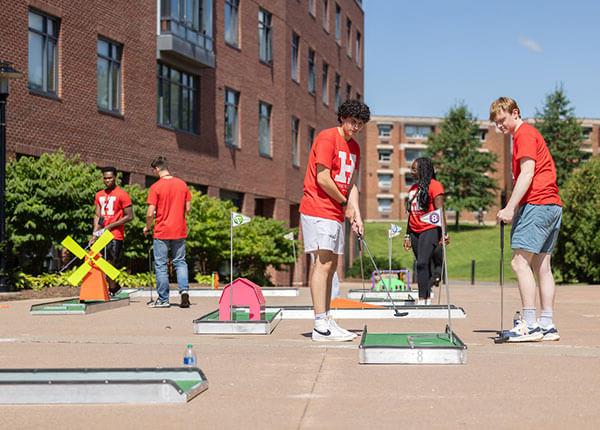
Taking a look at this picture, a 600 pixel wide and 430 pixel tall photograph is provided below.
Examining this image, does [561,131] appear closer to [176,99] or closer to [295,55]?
[295,55]

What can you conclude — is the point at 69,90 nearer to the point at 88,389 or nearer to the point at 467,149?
the point at 88,389

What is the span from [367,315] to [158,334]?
302cm

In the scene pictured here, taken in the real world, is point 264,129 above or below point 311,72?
below

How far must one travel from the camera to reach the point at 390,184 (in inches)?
4203

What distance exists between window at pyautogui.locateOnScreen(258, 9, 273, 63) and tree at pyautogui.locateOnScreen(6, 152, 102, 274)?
58.1 ft

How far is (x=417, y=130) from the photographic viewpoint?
357 ft

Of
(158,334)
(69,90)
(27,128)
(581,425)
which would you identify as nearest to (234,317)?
(158,334)

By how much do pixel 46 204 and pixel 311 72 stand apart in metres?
26.0

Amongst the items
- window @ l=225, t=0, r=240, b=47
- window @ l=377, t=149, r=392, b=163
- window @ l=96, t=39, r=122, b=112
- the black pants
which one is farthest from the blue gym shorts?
window @ l=377, t=149, r=392, b=163

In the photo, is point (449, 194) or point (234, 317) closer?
point (234, 317)

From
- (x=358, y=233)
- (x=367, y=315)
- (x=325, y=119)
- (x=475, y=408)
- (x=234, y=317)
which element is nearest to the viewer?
(x=475, y=408)

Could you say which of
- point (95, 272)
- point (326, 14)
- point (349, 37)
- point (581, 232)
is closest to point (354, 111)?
point (95, 272)

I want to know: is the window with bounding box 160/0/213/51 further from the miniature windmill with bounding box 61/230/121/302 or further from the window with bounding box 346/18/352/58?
the window with bounding box 346/18/352/58

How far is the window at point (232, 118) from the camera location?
109ft
